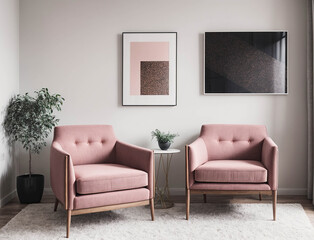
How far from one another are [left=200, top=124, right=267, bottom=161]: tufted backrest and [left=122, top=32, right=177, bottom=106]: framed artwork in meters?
0.61

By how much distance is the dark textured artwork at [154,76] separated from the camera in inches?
158

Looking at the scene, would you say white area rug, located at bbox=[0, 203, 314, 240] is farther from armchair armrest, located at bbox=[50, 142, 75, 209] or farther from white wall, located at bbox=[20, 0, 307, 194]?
white wall, located at bbox=[20, 0, 307, 194]

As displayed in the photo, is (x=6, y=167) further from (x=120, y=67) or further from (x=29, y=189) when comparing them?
(x=120, y=67)

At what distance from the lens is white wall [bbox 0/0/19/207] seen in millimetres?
3566

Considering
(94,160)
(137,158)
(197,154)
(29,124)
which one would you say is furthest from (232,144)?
(29,124)

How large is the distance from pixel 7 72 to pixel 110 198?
A: 1.80 m

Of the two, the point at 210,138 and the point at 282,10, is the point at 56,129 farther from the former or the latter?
the point at 282,10

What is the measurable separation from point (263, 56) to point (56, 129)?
2.34m

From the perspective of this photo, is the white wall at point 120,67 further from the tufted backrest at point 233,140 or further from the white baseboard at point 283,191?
the tufted backrest at point 233,140

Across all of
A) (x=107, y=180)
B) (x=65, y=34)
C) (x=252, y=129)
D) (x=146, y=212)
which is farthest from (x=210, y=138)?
(x=65, y=34)

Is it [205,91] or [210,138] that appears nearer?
[210,138]

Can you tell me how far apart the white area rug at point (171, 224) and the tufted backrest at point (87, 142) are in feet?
1.75

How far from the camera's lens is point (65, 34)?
4027mm

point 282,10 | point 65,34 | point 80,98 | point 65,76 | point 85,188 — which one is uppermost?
point 282,10
